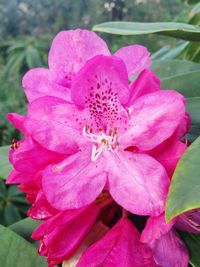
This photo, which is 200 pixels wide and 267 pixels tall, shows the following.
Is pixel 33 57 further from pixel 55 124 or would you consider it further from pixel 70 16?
pixel 70 16

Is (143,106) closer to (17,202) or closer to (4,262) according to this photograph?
(4,262)

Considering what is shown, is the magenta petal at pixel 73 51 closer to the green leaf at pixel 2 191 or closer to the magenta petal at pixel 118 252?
the magenta petal at pixel 118 252

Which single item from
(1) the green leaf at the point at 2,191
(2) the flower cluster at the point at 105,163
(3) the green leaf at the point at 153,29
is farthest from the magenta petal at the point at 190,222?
(1) the green leaf at the point at 2,191

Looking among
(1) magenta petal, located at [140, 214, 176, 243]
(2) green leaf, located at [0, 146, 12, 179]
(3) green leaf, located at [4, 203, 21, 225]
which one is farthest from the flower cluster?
→ (3) green leaf, located at [4, 203, 21, 225]

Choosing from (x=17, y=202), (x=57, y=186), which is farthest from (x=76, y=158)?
(x=17, y=202)

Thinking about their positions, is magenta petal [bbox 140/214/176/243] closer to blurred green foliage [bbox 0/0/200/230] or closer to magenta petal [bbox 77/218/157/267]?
magenta petal [bbox 77/218/157/267]

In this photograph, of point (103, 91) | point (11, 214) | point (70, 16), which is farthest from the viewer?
point (70, 16)

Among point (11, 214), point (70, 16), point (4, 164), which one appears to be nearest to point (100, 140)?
point (4, 164)
